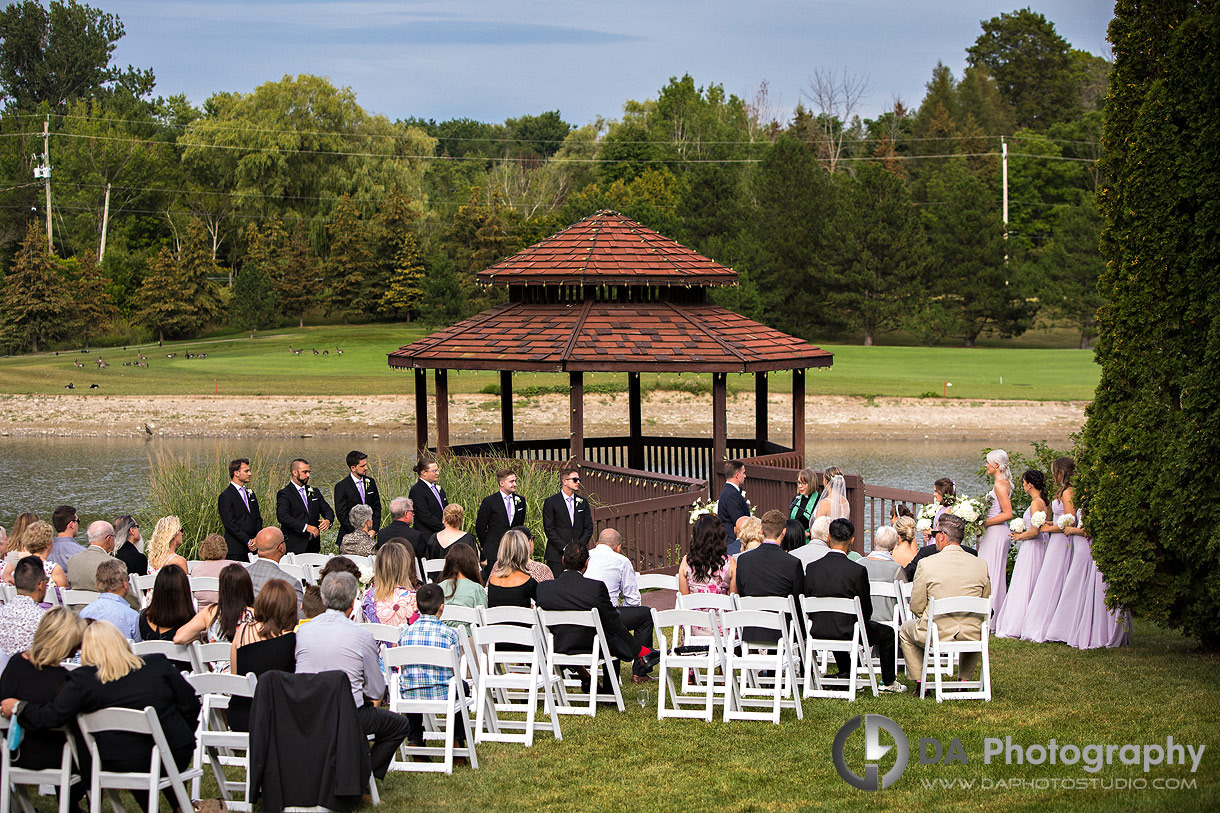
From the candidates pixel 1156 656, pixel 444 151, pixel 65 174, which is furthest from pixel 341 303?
pixel 1156 656

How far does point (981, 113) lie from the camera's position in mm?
89625

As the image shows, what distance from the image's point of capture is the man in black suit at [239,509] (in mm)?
11977

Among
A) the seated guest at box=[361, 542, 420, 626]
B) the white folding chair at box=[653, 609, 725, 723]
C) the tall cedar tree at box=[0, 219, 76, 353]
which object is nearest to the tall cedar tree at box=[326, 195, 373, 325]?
the tall cedar tree at box=[0, 219, 76, 353]

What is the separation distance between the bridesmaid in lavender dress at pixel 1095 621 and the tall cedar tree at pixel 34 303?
55.7 meters

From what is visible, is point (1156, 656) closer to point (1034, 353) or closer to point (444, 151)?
point (1034, 353)

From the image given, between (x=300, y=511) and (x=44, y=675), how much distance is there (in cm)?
613

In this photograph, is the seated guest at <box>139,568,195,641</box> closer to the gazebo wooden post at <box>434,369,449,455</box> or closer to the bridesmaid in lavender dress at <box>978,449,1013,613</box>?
the bridesmaid in lavender dress at <box>978,449,1013,613</box>

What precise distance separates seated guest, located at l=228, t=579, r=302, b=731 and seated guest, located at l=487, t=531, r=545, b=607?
1995 millimetres

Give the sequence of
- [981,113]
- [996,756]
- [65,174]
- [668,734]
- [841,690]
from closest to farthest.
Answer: [996,756] → [668,734] → [841,690] → [65,174] → [981,113]

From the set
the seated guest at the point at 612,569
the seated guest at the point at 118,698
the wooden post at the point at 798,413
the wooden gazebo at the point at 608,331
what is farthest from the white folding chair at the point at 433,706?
the wooden post at the point at 798,413

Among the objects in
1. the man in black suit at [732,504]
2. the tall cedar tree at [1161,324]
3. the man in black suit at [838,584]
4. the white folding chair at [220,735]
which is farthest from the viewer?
the man in black suit at [732,504]

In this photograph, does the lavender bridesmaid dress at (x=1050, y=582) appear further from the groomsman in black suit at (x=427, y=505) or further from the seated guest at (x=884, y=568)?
the groomsman in black suit at (x=427, y=505)

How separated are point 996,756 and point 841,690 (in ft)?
6.47

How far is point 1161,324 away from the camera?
32.2ft
